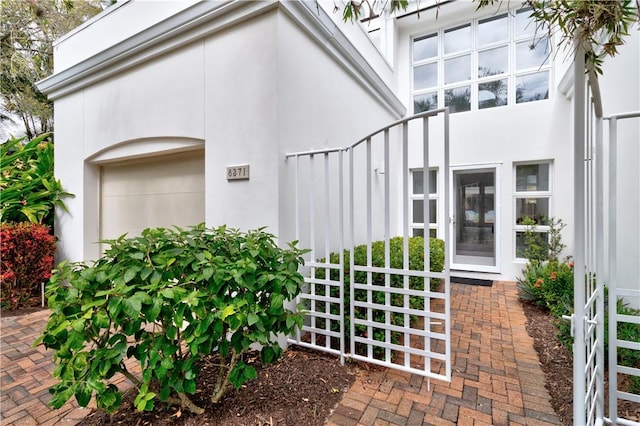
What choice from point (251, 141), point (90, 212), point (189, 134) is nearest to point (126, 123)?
point (189, 134)

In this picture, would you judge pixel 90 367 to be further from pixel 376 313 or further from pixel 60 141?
pixel 60 141

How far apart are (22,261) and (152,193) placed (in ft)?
7.53

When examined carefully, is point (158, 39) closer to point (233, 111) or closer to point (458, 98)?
point (233, 111)

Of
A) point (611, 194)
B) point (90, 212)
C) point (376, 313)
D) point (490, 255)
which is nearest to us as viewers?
point (611, 194)

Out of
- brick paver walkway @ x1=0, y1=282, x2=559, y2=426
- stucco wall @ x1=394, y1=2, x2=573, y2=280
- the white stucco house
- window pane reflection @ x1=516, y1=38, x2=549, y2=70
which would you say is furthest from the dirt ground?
window pane reflection @ x1=516, y1=38, x2=549, y2=70

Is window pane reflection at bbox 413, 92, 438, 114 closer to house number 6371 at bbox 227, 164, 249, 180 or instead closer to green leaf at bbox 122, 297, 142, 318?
house number 6371 at bbox 227, 164, 249, 180

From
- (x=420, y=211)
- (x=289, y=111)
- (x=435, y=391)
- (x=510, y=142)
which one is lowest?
(x=435, y=391)

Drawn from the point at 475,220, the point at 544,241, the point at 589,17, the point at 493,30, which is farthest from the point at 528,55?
the point at 589,17

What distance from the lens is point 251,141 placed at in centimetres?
322

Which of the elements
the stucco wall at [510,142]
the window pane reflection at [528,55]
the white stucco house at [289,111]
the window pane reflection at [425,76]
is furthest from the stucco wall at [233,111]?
the window pane reflection at [528,55]

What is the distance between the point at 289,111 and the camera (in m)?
3.25

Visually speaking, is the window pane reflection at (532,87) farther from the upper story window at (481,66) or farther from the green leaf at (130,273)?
the green leaf at (130,273)

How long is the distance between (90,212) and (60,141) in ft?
4.82

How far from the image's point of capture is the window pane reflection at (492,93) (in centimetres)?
637
